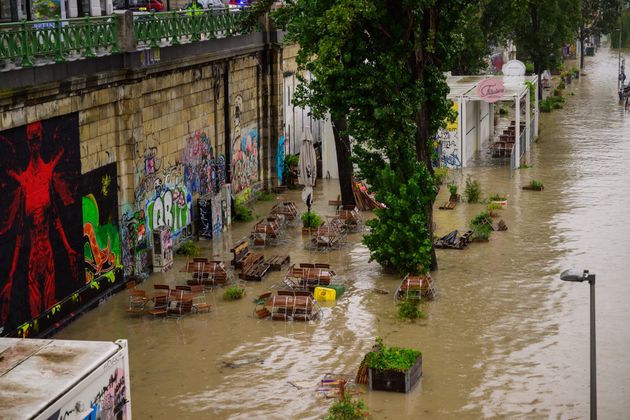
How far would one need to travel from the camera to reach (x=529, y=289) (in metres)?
27.5

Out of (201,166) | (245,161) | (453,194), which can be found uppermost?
(201,166)

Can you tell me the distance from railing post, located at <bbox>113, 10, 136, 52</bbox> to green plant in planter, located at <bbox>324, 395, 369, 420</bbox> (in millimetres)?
12015

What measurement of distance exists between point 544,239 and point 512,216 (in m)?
3.45

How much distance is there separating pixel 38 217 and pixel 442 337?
29.2 feet

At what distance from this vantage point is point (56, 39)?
927 inches

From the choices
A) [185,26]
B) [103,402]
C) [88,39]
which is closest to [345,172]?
[185,26]

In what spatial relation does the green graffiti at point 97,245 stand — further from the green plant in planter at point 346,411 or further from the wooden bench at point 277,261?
the green plant in planter at point 346,411

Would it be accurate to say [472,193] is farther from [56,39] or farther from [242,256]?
[56,39]

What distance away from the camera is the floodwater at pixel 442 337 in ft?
66.0

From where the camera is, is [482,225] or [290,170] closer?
[482,225]

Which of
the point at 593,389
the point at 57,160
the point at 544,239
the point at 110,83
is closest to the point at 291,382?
the point at 593,389

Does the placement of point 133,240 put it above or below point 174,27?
below

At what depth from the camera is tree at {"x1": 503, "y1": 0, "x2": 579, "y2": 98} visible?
67.1 metres

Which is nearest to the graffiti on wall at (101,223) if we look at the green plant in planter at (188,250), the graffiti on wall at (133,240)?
the graffiti on wall at (133,240)
